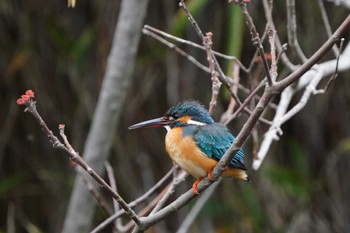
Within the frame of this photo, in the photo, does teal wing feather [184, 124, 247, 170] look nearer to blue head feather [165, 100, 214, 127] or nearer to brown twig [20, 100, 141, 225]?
blue head feather [165, 100, 214, 127]

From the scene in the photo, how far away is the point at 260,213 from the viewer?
15.2ft

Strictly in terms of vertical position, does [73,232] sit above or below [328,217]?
above

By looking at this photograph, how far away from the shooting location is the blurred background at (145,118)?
15.0ft

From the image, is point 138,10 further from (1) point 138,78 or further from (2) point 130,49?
(1) point 138,78

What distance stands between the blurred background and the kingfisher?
171 cm

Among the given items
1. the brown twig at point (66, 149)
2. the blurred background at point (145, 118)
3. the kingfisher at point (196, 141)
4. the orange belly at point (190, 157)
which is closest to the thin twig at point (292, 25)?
the kingfisher at point (196, 141)

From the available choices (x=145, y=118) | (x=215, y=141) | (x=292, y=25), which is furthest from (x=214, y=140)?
(x=145, y=118)

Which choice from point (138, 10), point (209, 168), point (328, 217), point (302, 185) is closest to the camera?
point (209, 168)

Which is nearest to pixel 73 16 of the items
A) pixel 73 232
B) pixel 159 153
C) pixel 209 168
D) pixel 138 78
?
pixel 138 78

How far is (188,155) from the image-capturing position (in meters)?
2.61

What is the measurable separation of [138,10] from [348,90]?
1.68 meters

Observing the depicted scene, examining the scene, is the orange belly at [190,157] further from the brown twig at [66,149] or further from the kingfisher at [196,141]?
the brown twig at [66,149]

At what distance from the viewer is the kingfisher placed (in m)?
2.56

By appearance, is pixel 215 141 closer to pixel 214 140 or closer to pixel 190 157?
pixel 214 140
